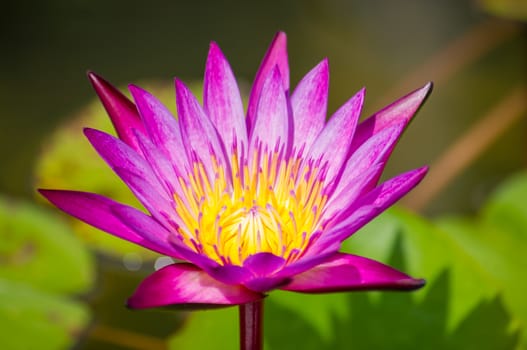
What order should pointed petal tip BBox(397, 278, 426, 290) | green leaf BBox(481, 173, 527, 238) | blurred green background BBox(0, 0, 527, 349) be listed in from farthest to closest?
green leaf BBox(481, 173, 527, 238)
blurred green background BBox(0, 0, 527, 349)
pointed petal tip BBox(397, 278, 426, 290)

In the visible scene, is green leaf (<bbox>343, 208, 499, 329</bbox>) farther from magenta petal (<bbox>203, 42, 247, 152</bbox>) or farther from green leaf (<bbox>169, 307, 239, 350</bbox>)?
magenta petal (<bbox>203, 42, 247, 152</bbox>)

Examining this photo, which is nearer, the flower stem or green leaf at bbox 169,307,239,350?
the flower stem

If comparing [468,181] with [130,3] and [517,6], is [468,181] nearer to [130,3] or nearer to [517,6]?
[517,6]

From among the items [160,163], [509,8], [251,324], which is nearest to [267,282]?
[251,324]

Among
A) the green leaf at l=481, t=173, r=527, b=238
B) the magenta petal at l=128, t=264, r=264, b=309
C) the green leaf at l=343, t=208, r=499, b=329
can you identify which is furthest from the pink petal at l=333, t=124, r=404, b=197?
the green leaf at l=481, t=173, r=527, b=238

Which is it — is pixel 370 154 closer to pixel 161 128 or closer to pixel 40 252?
pixel 161 128

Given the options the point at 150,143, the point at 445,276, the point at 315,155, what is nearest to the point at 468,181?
the point at 445,276
